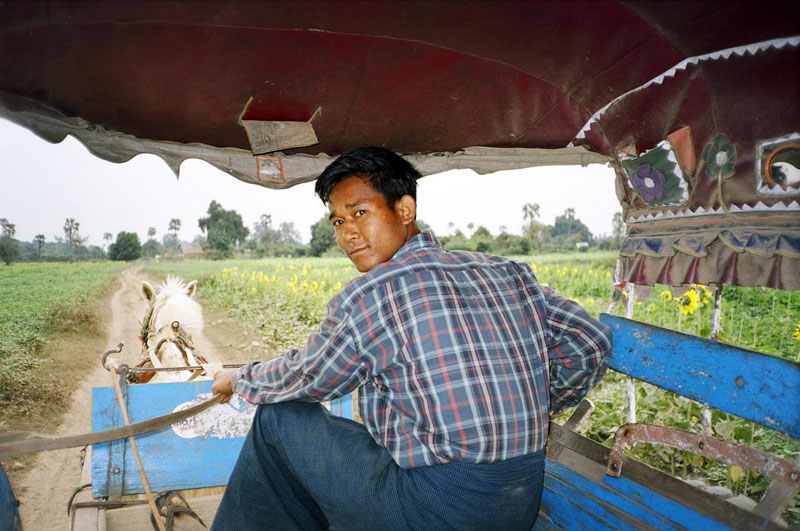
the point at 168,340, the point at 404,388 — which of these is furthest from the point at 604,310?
the point at 404,388

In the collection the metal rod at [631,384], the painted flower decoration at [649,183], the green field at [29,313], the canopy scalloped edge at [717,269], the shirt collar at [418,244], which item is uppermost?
the painted flower decoration at [649,183]

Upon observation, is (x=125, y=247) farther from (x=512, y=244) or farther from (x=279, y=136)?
(x=279, y=136)

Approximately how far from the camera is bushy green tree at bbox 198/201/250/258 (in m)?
33.8

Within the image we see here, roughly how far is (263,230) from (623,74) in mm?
40185

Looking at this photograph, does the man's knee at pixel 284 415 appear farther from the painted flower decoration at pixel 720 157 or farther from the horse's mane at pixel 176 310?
the horse's mane at pixel 176 310

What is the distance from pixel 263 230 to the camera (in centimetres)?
4016

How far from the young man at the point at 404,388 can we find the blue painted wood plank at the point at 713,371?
125 millimetres

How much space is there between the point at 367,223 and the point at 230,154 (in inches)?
56.7

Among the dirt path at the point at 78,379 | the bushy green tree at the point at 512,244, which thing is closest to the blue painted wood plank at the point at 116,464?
the dirt path at the point at 78,379

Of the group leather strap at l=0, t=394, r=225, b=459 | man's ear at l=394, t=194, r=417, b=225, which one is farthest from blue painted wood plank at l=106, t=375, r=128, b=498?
man's ear at l=394, t=194, r=417, b=225

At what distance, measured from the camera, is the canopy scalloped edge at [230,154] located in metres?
2.11

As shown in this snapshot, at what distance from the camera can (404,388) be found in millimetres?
1388

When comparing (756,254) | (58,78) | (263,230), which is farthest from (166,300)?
(263,230)

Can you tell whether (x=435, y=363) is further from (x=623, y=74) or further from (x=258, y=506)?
(x=623, y=74)
